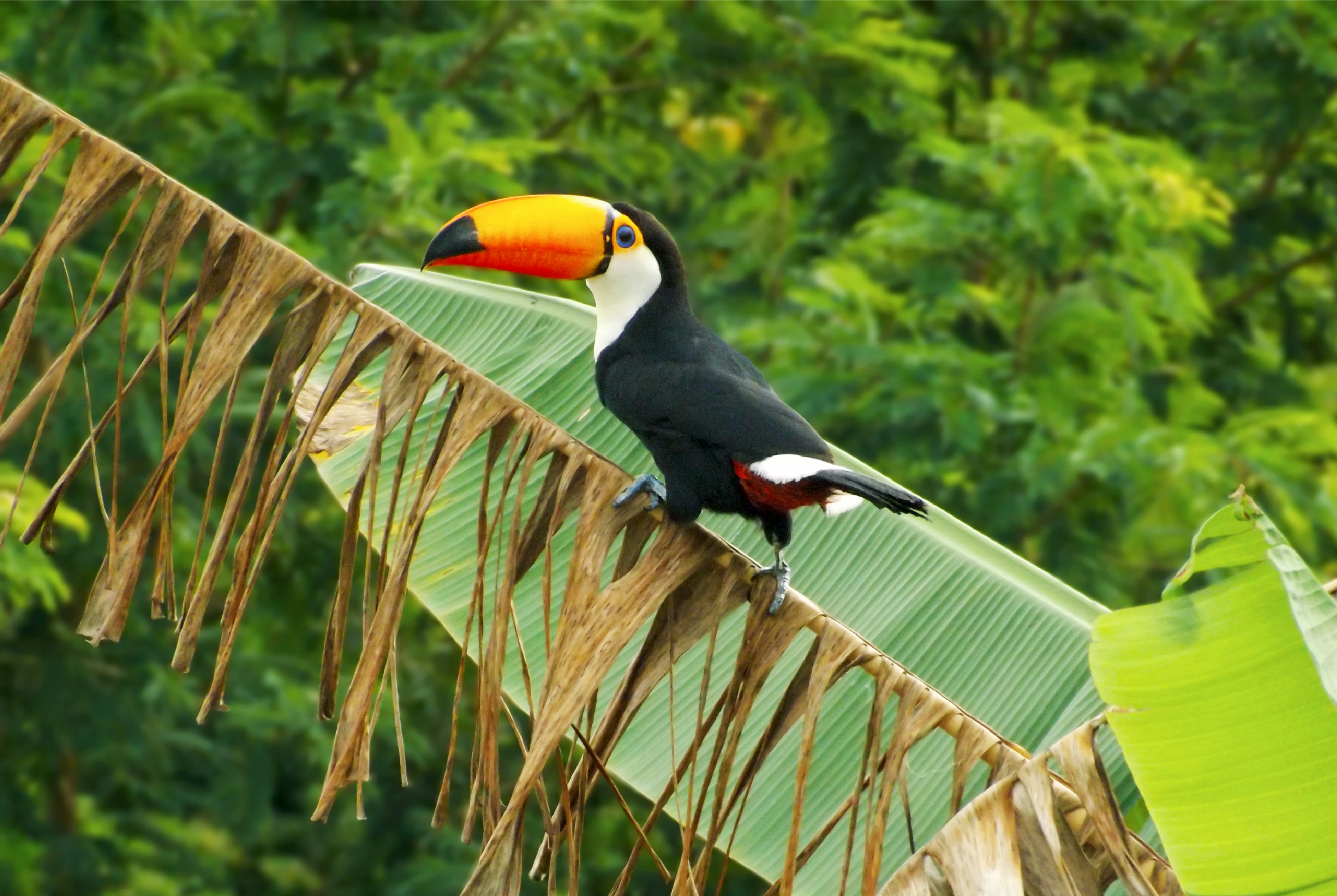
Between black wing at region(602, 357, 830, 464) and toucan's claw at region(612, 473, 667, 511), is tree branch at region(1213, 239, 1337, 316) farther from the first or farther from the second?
toucan's claw at region(612, 473, 667, 511)

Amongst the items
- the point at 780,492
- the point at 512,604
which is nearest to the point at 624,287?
the point at 780,492

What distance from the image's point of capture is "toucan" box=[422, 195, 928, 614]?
7.51 feet

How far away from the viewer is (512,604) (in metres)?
2.15

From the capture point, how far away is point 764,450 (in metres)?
2.30

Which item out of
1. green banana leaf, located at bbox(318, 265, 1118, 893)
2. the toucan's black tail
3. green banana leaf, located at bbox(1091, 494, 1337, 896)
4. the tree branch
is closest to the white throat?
green banana leaf, located at bbox(318, 265, 1118, 893)

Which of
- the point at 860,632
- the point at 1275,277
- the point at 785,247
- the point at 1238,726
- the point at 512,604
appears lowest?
the point at 785,247

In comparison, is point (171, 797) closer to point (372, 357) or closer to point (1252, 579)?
point (372, 357)

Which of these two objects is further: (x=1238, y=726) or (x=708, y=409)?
(x=708, y=409)

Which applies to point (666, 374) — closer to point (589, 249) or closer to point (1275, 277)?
point (589, 249)

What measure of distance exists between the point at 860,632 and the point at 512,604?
846 millimetres

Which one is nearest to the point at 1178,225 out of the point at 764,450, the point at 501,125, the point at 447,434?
the point at 501,125

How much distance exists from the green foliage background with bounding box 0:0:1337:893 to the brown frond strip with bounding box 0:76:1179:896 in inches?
116

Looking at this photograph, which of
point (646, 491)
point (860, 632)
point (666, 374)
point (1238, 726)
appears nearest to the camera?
point (1238, 726)

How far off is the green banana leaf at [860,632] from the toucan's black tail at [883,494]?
77cm
